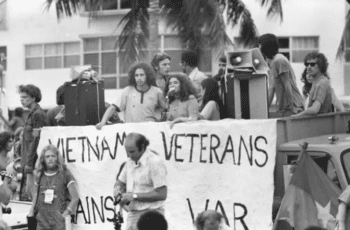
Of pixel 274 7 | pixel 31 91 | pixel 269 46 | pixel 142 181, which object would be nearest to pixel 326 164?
pixel 142 181

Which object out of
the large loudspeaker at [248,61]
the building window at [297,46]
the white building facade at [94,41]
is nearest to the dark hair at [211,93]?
the large loudspeaker at [248,61]

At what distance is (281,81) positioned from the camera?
548 inches

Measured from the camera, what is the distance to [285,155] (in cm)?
1213

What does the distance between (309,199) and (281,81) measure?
2616 mm

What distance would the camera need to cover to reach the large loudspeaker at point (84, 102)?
14.3 m

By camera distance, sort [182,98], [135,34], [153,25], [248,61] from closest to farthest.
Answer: [248,61]
[182,98]
[153,25]
[135,34]

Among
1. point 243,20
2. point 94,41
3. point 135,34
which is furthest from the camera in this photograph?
point 94,41

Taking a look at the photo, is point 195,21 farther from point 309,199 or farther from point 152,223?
point 152,223

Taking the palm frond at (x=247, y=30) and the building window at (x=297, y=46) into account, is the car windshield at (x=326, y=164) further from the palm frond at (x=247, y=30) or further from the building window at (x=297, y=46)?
the building window at (x=297, y=46)

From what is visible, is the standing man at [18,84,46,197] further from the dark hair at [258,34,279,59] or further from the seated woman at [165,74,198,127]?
the dark hair at [258,34,279,59]

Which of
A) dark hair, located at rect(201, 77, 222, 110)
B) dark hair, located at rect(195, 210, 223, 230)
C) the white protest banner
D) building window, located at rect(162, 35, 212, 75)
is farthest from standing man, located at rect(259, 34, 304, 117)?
building window, located at rect(162, 35, 212, 75)

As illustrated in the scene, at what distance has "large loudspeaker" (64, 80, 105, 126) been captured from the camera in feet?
47.0

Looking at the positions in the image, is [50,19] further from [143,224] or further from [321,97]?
[143,224]

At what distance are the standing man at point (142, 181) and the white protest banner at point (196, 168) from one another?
3.00ft
